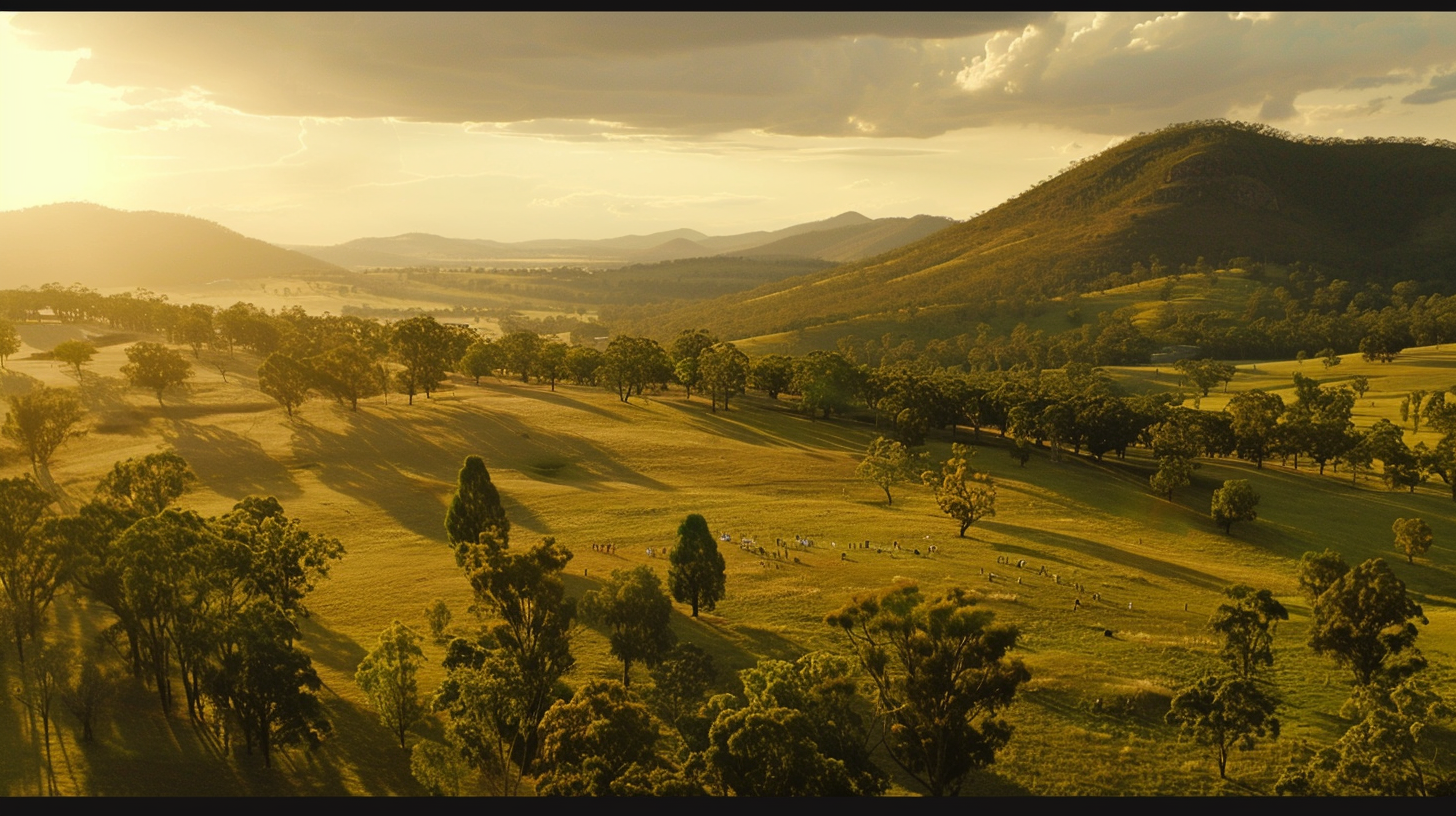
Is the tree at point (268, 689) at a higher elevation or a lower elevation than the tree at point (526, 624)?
lower

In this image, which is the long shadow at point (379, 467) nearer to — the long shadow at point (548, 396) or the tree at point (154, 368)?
the tree at point (154, 368)

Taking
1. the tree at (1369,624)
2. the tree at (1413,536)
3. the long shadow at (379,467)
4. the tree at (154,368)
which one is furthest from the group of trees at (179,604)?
the tree at (1413,536)

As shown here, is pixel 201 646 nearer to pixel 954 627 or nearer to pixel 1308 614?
pixel 954 627

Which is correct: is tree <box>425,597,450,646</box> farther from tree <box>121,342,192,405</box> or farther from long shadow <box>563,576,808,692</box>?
tree <box>121,342,192,405</box>

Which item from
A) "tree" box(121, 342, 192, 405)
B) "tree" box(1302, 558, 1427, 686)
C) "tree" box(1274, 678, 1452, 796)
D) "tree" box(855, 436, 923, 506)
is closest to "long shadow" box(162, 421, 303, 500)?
"tree" box(121, 342, 192, 405)

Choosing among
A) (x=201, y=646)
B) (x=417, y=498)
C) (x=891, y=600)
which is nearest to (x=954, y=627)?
(x=891, y=600)

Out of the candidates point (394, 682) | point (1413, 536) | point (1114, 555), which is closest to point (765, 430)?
point (1114, 555)

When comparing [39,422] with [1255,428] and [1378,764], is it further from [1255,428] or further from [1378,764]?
[1255,428]
